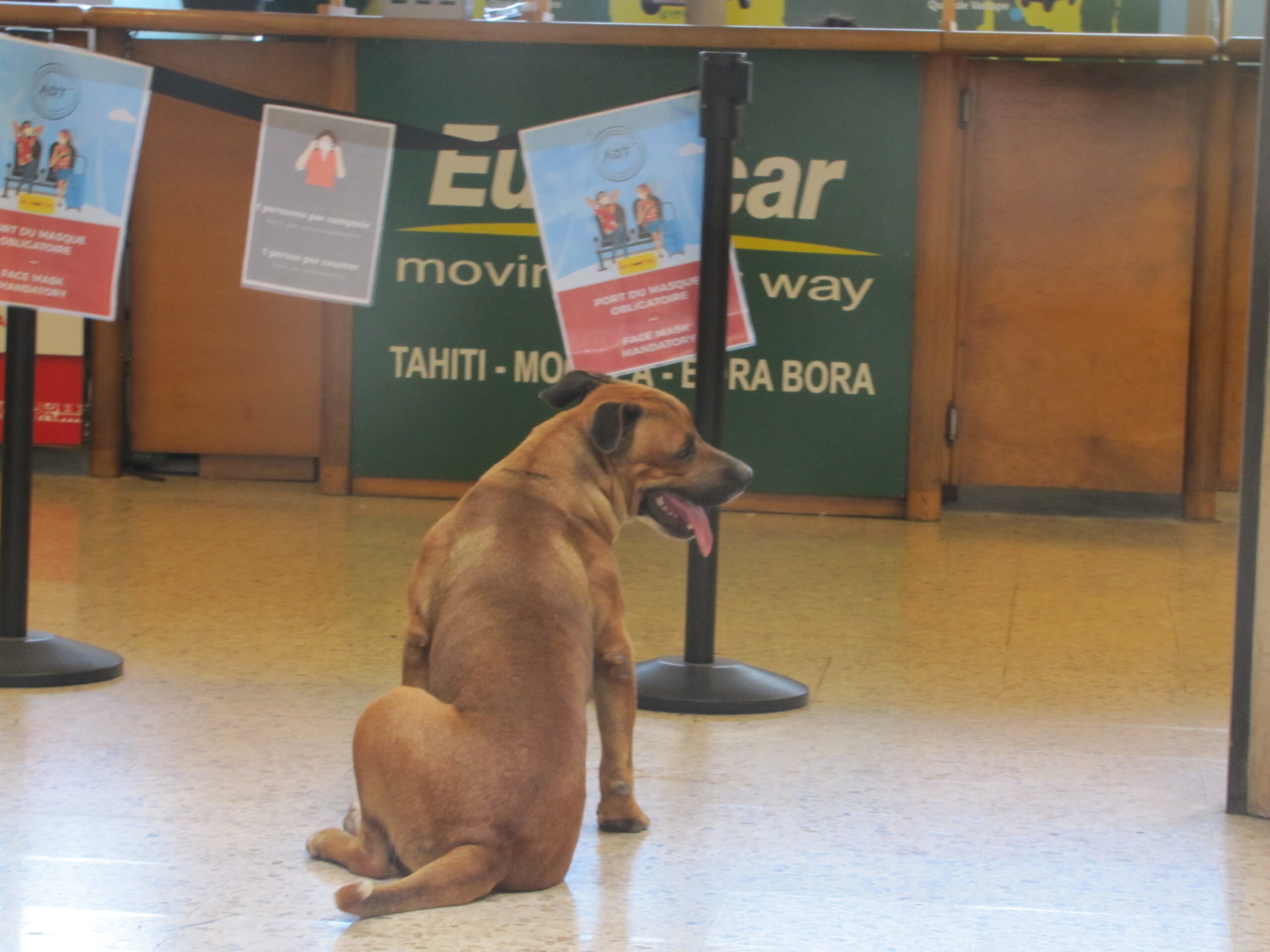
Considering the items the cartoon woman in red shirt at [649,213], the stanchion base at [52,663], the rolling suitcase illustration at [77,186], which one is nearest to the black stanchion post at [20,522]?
the stanchion base at [52,663]

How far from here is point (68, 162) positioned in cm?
375

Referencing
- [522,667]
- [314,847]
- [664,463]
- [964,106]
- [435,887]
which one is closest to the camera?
[435,887]

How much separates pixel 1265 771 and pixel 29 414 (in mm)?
2919

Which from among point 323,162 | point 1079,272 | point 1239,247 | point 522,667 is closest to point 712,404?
point 323,162

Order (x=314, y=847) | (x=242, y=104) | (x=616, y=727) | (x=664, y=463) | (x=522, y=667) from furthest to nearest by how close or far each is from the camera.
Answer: (x=242, y=104) < (x=664, y=463) < (x=616, y=727) < (x=314, y=847) < (x=522, y=667)

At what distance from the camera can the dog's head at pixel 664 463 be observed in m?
3.00

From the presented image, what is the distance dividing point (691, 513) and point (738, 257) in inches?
133

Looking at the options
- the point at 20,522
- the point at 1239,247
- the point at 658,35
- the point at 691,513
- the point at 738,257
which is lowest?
the point at 20,522

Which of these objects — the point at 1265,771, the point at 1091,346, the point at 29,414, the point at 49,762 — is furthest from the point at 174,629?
the point at 1091,346

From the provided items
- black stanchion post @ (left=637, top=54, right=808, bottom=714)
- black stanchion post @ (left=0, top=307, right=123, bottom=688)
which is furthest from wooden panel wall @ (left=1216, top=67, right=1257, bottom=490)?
black stanchion post @ (left=0, top=307, right=123, bottom=688)

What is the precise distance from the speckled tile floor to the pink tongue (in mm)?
517

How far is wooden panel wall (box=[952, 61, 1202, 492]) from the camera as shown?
634cm

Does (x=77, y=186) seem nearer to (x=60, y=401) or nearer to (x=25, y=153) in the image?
(x=25, y=153)

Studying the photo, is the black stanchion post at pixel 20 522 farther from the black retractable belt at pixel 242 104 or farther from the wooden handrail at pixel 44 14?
the wooden handrail at pixel 44 14
